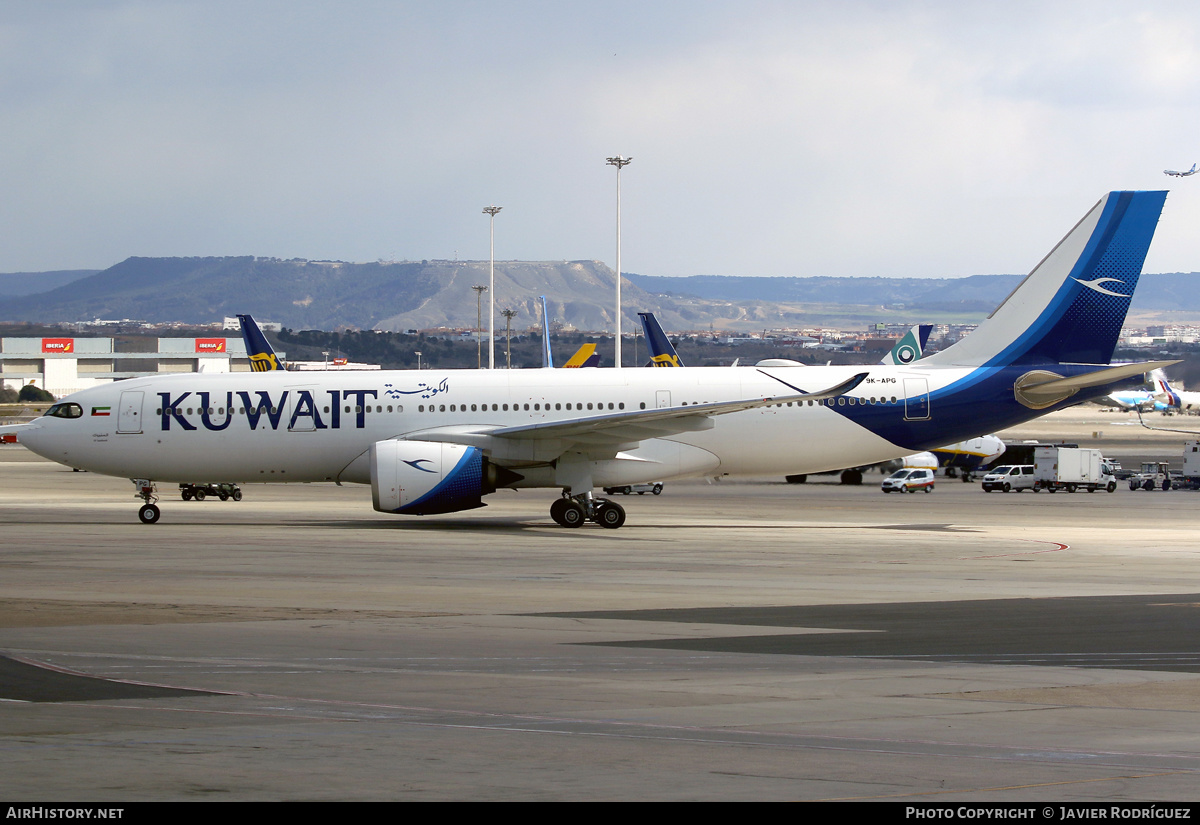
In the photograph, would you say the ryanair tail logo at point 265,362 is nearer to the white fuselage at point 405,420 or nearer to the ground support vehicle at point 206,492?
the ground support vehicle at point 206,492

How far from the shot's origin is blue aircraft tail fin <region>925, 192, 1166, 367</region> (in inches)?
1428

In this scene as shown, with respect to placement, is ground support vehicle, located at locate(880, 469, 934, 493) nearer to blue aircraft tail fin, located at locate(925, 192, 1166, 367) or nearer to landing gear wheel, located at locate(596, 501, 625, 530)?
blue aircraft tail fin, located at locate(925, 192, 1166, 367)

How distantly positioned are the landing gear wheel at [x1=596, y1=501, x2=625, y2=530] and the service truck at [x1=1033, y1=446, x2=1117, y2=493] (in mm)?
35034

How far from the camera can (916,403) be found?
35594 millimetres

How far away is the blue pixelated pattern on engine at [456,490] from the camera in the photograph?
32594 mm

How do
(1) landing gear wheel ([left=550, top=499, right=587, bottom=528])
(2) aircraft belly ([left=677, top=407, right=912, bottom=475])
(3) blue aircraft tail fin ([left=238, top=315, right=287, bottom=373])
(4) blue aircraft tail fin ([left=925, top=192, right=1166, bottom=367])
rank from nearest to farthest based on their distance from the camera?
(1) landing gear wheel ([left=550, top=499, right=587, bottom=528]) < (2) aircraft belly ([left=677, top=407, right=912, bottom=475]) < (4) blue aircraft tail fin ([left=925, top=192, right=1166, bottom=367]) < (3) blue aircraft tail fin ([left=238, top=315, right=287, bottom=373])

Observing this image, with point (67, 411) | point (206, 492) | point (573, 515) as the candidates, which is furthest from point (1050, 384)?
point (206, 492)

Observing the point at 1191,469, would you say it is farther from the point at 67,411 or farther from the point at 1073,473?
the point at 67,411

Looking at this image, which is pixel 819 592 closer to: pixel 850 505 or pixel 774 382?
pixel 774 382

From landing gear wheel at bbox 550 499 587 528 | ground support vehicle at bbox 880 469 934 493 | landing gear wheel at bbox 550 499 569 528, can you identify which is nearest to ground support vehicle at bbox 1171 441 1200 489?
ground support vehicle at bbox 880 469 934 493

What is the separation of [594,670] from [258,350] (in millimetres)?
48132

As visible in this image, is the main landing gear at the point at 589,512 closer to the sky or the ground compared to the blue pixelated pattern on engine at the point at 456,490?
closer to the ground

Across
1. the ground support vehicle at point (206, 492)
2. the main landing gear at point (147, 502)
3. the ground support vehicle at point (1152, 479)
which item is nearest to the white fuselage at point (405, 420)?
the main landing gear at point (147, 502)

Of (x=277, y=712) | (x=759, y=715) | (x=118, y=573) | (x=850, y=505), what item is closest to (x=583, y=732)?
(x=759, y=715)
